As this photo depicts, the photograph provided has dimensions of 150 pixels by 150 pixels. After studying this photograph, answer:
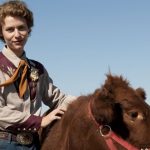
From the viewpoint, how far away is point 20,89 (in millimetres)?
6156

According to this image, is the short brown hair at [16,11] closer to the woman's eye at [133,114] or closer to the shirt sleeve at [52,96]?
the shirt sleeve at [52,96]

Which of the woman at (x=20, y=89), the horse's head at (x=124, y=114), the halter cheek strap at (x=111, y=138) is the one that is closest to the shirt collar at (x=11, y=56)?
the woman at (x=20, y=89)

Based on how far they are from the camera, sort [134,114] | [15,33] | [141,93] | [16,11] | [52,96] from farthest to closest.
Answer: [52,96], [16,11], [15,33], [141,93], [134,114]

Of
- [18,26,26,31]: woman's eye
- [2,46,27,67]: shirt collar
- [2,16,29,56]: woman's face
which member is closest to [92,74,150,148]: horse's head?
[2,46,27,67]: shirt collar

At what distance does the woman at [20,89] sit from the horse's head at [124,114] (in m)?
1.11

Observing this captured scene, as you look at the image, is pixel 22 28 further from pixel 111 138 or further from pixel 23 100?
pixel 111 138

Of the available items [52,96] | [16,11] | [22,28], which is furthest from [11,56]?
[52,96]

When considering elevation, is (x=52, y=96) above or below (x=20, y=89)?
below

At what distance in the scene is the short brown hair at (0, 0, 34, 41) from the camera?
21.2 ft

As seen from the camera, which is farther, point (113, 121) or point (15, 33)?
point (15, 33)

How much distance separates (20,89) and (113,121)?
1694mm

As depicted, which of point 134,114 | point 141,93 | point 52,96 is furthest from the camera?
point 52,96

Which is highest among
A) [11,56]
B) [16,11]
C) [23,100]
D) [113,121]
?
[16,11]

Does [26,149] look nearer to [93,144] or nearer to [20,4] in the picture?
[93,144]
